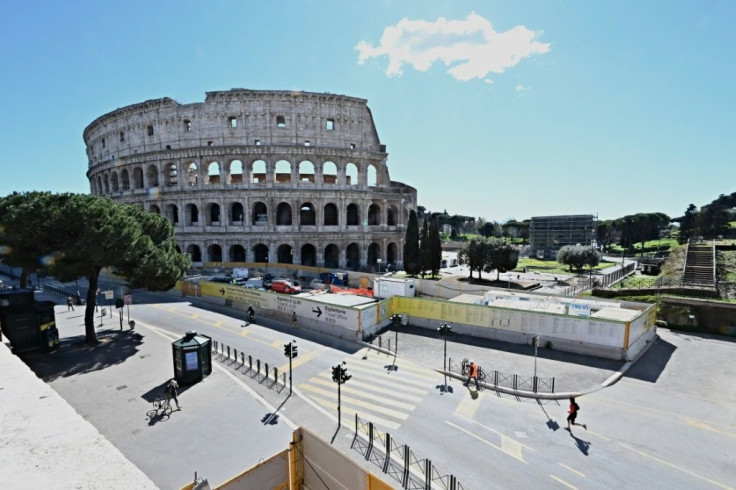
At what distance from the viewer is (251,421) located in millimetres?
13398

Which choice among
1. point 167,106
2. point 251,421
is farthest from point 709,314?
point 167,106

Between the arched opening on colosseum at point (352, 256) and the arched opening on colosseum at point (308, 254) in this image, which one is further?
the arched opening on colosseum at point (352, 256)

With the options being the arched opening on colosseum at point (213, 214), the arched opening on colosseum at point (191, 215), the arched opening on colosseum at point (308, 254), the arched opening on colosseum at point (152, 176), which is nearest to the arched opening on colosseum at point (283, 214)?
the arched opening on colosseum at point (308, 254)

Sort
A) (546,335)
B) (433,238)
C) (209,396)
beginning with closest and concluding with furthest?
(209,396), (546,335), (433,238)

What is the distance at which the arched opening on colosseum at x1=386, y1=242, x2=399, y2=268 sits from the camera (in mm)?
59844

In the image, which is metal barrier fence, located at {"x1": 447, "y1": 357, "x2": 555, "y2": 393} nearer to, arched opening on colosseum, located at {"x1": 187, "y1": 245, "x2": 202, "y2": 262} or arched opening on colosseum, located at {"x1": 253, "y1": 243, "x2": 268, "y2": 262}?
arched opening on colosseum, located at {"x1": 253, "y1": 243, "x2": 268, "y2": 262}

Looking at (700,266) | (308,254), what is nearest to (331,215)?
(308,254)

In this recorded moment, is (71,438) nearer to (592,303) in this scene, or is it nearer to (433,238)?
(592,303)

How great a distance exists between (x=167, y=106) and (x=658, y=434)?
6436 cm

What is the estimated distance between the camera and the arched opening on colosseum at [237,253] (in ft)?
179

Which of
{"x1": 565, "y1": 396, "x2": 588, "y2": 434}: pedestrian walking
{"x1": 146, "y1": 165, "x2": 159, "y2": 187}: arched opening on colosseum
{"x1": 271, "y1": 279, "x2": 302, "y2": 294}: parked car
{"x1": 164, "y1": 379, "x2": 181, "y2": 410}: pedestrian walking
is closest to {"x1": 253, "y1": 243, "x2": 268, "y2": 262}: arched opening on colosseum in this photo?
{"x1": 271, "y1": 279, "x2": 302, "y2": 294}: parked car

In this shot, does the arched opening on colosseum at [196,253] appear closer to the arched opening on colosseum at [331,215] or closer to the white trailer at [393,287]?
the arched opening on colosseum at [331,215]

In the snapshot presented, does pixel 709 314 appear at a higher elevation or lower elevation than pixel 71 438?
lower

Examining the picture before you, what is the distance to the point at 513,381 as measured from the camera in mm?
16719
